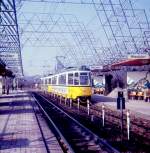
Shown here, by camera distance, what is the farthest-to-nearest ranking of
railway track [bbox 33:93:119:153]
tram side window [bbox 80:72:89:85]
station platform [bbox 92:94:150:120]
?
1. tram side window [bbox 80:72:89:85]
2. station platform [bbox 92:94:150:120]
3. railway track [bbox 33:93:119:153]

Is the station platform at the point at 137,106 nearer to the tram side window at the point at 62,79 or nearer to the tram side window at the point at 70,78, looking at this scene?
the tram side window at the point at 70,78

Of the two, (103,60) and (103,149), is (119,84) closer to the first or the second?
(103,60)

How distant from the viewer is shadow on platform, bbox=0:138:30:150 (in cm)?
1360

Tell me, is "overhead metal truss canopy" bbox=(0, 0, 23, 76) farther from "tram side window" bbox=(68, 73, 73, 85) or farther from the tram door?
the tram door

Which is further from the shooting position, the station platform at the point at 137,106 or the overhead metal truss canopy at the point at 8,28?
the station platform at the point at 137,106

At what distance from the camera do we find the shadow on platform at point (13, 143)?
44.6ft

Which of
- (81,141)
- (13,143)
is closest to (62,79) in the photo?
(81,141)

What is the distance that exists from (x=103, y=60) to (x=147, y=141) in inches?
1460

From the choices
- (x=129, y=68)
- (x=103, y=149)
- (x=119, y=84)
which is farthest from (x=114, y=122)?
(x=119, y=84)

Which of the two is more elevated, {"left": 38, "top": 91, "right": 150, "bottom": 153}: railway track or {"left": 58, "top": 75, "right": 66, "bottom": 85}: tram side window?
{"left": 58, "top": 75, "right": 66, "bottom": 85}: tram side window

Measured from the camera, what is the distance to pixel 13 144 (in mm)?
14016

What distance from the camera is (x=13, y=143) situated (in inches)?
560

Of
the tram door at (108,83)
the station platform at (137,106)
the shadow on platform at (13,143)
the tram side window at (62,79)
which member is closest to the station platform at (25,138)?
the shadow on platform at (13,143)

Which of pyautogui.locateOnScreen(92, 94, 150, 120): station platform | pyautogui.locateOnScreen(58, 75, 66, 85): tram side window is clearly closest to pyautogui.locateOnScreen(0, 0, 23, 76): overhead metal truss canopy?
pyautogui.locateOnScreen(58, 75, 66, 85): tram side window
